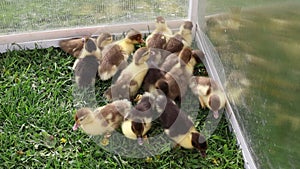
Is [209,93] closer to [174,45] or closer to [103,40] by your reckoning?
[174,45]

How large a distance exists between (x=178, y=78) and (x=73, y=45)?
666mm

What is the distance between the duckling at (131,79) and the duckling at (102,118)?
110 mm

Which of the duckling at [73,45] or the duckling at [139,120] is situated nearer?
the duckling at [139,120]

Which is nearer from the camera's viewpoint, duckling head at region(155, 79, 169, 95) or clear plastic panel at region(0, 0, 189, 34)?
duckling head at region(155, 79, 169, 95)

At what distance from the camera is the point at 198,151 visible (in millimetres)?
1919

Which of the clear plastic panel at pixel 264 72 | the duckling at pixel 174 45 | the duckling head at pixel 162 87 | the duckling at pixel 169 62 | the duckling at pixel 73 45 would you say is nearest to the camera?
the clear plastic panel at pixel 264 72

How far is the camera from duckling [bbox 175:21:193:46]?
2.45 meters

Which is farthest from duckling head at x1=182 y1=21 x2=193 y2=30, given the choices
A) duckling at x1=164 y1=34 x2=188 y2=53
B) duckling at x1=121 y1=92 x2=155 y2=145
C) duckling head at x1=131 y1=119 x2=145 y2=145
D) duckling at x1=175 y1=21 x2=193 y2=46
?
duckling head at x1=131 y1=119 x2=145 y2=145

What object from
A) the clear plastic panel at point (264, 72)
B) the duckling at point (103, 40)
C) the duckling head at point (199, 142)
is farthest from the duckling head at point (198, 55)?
the duckling head at point (199, 142)

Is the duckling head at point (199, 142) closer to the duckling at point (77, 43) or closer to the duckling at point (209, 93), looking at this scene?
the duckling at point (209, 93)

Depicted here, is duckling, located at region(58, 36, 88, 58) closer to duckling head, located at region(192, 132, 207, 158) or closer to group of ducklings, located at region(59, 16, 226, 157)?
group of ducklings, located at region(59, 16, 226, 157)

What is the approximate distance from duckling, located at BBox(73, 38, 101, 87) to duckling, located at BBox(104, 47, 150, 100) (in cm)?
15

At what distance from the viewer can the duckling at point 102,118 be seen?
1.92 m

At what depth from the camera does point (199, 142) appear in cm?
186
